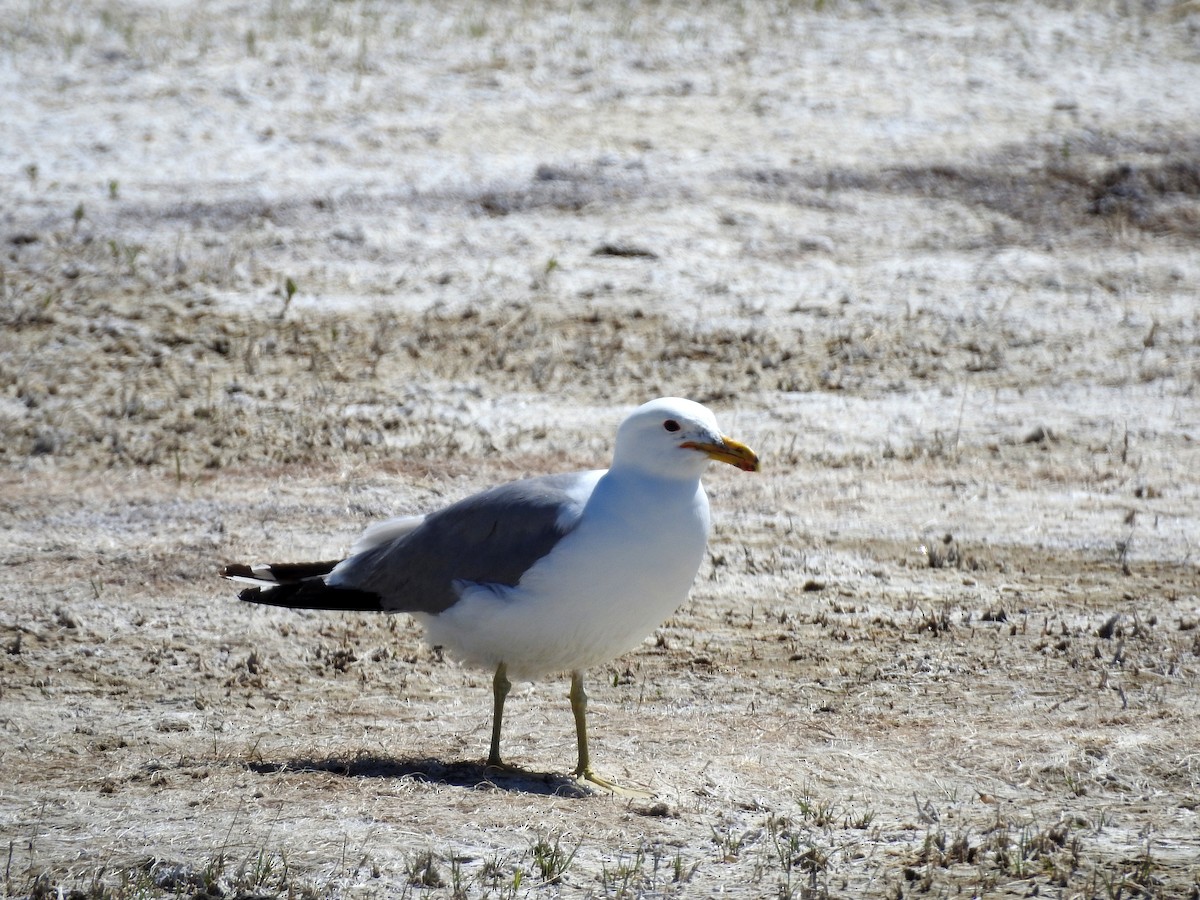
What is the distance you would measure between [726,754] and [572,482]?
3.70 feet

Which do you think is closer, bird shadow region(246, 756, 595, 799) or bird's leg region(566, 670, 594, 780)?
bird shadow region(246, 756, 595, 799)

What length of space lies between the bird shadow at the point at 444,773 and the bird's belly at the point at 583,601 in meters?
0.38

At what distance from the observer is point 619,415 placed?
9312 millimetres

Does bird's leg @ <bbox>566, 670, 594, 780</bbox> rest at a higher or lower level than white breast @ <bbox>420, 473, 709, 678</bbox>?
lower

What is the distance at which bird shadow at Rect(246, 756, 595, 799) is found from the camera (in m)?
5.18

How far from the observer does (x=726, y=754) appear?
557 centimetres

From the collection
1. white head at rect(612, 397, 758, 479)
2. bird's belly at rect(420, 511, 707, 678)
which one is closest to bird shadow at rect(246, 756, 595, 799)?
bird's belly at rect(420, 511, 707, 678)

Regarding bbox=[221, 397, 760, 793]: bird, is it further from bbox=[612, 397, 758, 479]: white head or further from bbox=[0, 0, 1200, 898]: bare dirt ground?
bbox=[0, 0, 1200, 898]: bare dirt ground

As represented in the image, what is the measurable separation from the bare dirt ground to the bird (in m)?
0.47

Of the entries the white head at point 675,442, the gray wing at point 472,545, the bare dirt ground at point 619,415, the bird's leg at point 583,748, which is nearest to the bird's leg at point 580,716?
the bird's leg at point 583,748

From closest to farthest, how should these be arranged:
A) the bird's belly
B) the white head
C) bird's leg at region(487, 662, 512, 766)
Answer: the bird's belly, the white head, bird's leg at region(487, 662, 512, 766)

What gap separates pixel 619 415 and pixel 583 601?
4254 mm

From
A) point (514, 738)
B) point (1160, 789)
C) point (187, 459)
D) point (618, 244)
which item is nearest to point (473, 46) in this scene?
point (618, 244)

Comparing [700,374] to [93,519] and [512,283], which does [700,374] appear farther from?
[93,519]
